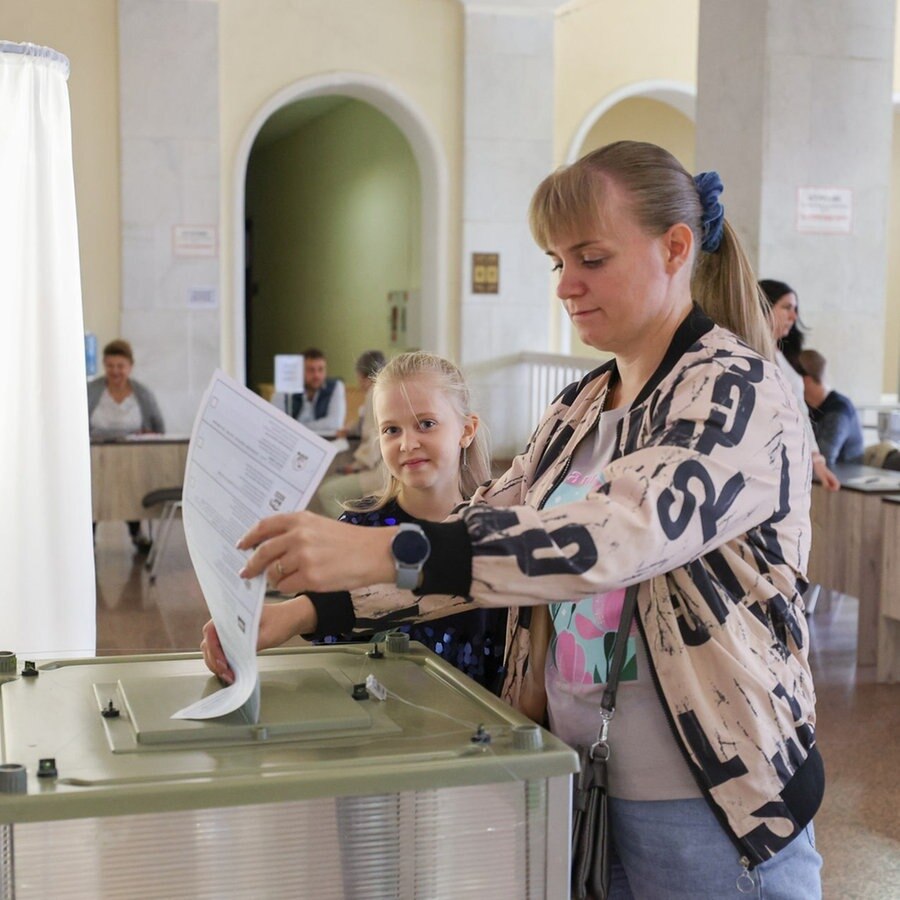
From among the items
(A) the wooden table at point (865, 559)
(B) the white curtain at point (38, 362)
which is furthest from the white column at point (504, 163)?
(B) the white curtain at point (38, 362)

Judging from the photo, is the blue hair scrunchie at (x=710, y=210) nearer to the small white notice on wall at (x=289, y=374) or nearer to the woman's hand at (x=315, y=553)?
the woman's hand at (x=315, y=553)

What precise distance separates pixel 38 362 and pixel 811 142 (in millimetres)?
6102

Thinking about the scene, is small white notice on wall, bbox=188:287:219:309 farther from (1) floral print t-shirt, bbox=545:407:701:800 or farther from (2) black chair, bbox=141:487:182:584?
(1) floral print t-shirt, bbox=545:407:701:800

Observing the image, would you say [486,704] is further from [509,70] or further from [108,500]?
[509,70]

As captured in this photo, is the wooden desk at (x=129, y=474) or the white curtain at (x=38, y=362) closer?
the white curtain at (x=38, y=362)

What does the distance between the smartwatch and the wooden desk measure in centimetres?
660

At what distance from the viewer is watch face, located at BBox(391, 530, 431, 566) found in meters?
1.32

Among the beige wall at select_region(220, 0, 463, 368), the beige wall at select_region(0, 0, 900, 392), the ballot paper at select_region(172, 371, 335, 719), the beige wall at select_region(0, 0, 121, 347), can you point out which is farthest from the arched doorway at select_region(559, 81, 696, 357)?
the ballot paper at select_region(172, 371, 335, 719)

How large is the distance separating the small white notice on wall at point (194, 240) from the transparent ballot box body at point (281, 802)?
9.81 metres

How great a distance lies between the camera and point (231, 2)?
36.2 ft

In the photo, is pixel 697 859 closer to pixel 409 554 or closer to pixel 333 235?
pixel 409 554

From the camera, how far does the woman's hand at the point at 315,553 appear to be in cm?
129

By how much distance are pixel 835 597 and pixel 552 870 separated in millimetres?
6630

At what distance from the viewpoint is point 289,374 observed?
941 centimetres
